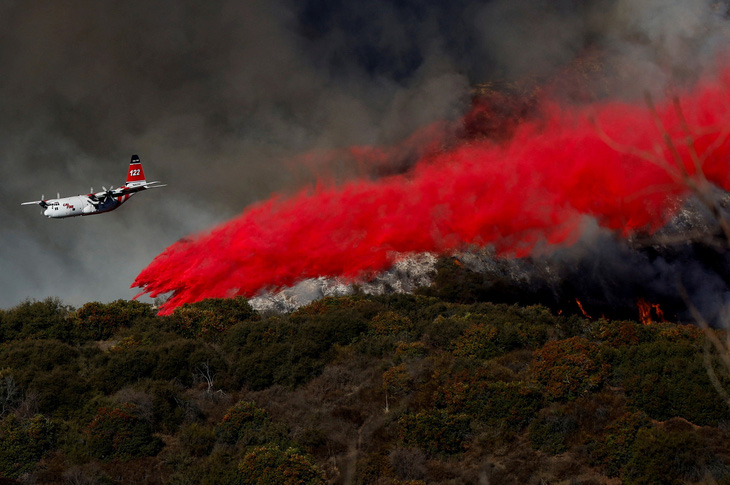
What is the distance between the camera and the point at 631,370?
38.6 m

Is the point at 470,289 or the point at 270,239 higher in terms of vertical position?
the point at 270,239

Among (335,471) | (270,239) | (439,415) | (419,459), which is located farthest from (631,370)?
(270,239)

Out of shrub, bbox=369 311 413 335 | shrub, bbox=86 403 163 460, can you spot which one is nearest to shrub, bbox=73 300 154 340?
shrub, bbox=86 403 163 460

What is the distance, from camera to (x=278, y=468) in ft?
102

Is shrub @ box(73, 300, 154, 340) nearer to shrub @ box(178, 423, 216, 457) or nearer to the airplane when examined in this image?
the airplane

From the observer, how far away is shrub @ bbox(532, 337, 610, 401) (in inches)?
1479

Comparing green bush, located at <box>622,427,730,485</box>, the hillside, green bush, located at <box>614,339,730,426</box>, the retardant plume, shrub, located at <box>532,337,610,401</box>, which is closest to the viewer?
green bush, located at <box>622,427,730,485</box>

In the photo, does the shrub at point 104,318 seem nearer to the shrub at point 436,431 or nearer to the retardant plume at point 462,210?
the retardant plume at point 462,210

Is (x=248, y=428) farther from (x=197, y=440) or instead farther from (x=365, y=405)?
(x=365, y=405)

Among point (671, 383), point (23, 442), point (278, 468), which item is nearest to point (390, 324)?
point (671, 383)

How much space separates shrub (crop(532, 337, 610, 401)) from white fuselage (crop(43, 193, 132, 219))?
128 ft

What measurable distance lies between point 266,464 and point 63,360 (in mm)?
22546

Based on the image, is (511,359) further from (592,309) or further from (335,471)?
(592,309)

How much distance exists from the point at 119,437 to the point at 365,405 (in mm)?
13132
